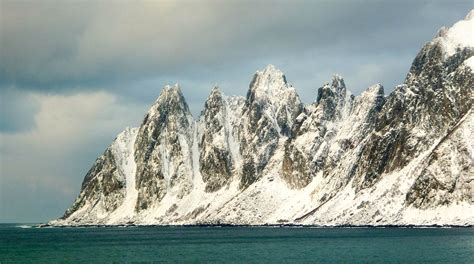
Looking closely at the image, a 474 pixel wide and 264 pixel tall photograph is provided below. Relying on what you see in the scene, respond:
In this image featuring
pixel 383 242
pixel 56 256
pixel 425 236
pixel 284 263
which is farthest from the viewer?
pixel 425 236

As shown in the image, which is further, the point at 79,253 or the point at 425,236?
the point at 425,236

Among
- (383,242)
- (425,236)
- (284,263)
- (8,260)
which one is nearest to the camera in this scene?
(284,263)

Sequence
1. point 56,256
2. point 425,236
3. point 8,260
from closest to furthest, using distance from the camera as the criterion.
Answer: point 8,260
point 56,256
point 425,236

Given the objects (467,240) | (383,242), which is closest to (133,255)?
(383,242)

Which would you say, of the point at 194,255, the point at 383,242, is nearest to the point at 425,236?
the point at 383,242

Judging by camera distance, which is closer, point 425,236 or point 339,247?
point 339,247

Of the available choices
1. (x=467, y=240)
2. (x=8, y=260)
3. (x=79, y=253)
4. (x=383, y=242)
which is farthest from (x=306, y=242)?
(x=8, y=260)

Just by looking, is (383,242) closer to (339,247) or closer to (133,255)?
(339,247)

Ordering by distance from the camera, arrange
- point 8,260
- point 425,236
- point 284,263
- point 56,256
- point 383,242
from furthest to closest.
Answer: point 425,236 < point 383,242 < point 56,256 < point 8,260 < point 284,263

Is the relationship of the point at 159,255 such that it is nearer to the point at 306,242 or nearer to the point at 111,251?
the point at 111,251
